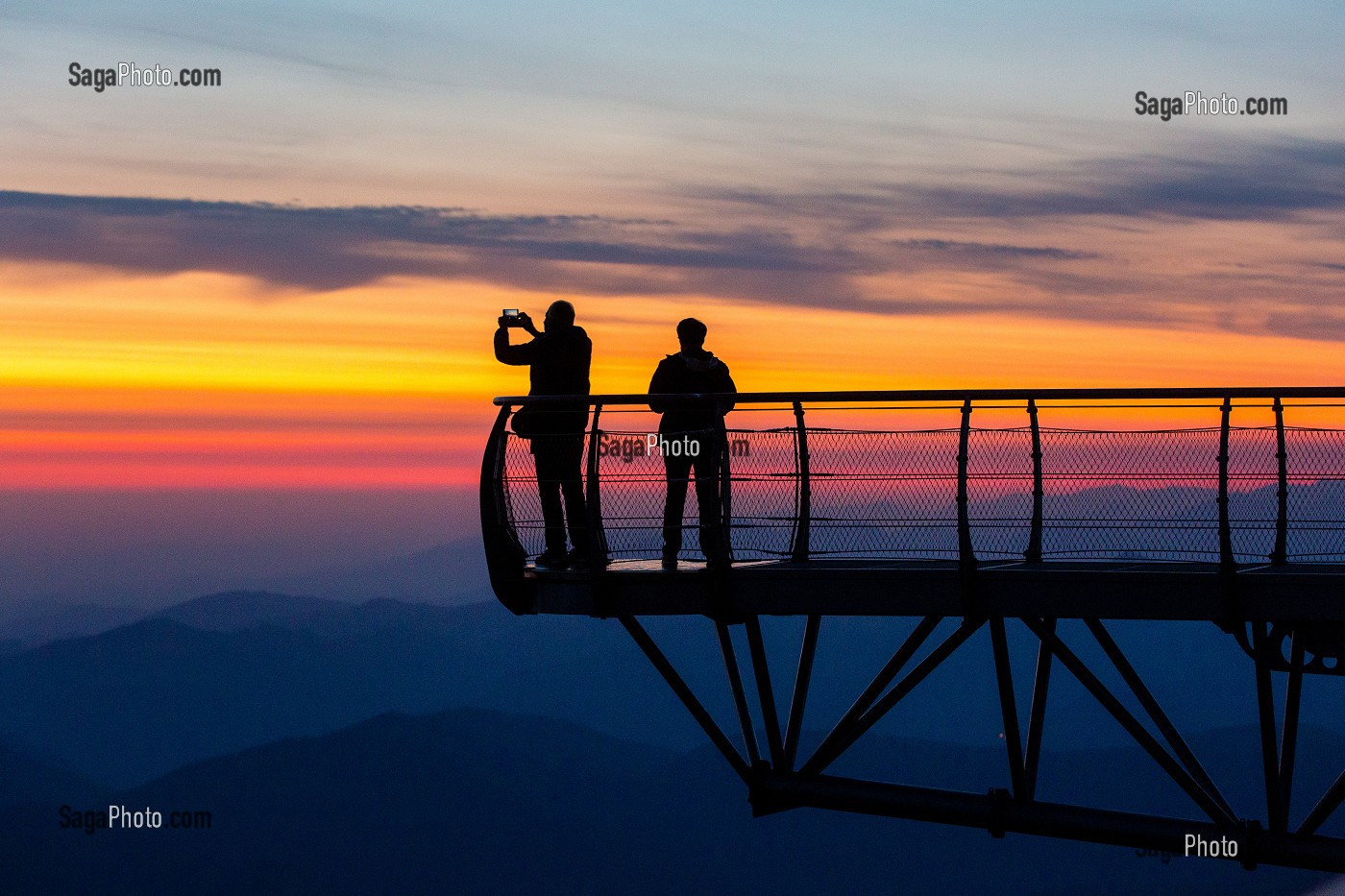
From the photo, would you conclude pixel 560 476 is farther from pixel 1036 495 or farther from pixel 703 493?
pixel 1036 495

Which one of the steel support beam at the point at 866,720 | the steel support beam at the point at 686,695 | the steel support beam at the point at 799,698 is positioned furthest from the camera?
the steel support beam at the point at 799,698

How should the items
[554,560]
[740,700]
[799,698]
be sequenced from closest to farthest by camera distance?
[554,560]
[799,698]
[740,700]

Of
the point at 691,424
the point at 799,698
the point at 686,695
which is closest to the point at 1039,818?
the point at 799,698

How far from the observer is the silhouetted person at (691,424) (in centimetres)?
1299

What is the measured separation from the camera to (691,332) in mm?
13211

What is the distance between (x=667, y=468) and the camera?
13.2 m

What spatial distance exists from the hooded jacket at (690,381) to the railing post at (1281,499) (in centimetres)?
411

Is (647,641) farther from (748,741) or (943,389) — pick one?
(943,389)

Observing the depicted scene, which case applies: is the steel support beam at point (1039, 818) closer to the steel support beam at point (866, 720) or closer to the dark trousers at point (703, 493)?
the steel support beam at point (866, 720)

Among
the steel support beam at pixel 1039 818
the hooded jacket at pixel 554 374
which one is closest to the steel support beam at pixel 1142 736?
the steel support beam at pixel 1039 818

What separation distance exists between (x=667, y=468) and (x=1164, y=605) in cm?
391

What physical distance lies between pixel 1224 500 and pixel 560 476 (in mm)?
5073

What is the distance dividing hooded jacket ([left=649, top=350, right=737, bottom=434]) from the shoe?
137 cm

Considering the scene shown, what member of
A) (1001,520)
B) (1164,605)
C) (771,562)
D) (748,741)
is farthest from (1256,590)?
(748,741)
